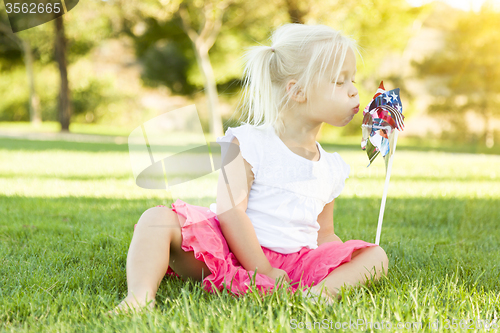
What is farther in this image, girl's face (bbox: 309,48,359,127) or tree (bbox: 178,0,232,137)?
tree (bbox: 178,0,232,137)

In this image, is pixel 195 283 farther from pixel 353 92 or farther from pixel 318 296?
pixel 353 92

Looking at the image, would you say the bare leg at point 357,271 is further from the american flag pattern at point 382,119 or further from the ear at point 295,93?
the ear at point 295,93

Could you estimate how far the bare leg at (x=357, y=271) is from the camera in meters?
1.54

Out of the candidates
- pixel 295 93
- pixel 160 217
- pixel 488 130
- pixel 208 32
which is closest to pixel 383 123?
pixel 295 93

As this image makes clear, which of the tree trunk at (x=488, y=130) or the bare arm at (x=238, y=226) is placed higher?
the bare arm at (x=238, y=226)

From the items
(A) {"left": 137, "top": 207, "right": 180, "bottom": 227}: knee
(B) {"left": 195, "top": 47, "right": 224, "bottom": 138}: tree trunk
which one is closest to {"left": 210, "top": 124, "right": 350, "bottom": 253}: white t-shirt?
(A) {"left": 137, "top": 207, "right": 180, "bottom": 227}: knee

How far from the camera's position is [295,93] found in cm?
174

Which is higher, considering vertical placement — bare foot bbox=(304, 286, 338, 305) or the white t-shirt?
the white t-shirt

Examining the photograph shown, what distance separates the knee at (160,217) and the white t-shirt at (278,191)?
23 centimetres

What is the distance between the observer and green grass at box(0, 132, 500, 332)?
4.33 ft

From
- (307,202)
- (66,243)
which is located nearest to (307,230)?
(307,202)

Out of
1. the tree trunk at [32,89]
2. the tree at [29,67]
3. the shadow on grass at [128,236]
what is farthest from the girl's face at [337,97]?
the tree trunk at [32,89]

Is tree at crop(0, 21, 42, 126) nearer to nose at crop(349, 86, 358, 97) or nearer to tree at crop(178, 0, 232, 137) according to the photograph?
tree at crop(178, 0, 232, 137)

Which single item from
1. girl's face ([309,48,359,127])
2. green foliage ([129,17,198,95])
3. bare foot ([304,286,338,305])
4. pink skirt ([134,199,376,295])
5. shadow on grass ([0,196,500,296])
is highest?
green foliage ([129,17,198,95])
